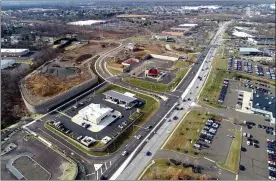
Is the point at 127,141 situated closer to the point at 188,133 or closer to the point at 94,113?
the point at 94,113

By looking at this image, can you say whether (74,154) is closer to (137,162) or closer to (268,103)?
(137,162)

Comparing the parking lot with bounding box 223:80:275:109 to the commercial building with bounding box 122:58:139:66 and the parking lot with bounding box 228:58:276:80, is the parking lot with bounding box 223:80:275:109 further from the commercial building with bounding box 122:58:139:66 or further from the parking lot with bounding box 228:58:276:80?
the commercial building with bounding box 122:58:139:66

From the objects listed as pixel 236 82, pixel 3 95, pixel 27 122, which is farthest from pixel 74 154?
pixel 236 82

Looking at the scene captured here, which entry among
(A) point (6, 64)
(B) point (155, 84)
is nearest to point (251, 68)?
(B) point (155, 84)

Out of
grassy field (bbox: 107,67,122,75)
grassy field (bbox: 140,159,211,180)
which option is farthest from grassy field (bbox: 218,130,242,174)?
grassy field (bbox: 107,67,122,75)

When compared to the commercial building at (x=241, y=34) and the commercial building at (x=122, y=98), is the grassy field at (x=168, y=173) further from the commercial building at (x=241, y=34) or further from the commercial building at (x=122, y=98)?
the commercial building at (x=241, y=34)

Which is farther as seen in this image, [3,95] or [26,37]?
[26,37]
